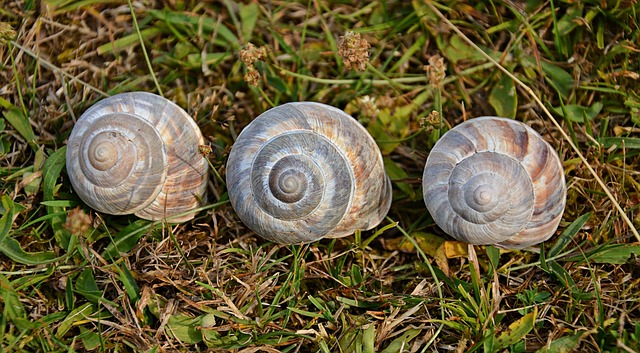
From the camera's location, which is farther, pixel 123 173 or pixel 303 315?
pixel 303 315

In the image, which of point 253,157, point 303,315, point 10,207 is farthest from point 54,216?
point 303,315

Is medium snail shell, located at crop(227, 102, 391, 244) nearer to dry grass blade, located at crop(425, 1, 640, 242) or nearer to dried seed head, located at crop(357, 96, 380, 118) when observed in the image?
dried seed head, located at crop(357, 96, 380, 118)

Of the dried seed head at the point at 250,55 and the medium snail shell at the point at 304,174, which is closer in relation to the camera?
the medium snail shell at the point at 304,174

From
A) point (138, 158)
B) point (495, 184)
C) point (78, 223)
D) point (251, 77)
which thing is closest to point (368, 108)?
point (251, 77)

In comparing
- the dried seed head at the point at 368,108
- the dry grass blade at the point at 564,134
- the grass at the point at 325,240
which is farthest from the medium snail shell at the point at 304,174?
the dry grass blade at the point at 564,134

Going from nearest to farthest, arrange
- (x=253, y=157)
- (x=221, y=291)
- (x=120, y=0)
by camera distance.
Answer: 1. (x=253, y=157)
2. (x=221, y=291)
3. (x=120, y=0)

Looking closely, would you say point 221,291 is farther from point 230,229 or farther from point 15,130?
point 15,130

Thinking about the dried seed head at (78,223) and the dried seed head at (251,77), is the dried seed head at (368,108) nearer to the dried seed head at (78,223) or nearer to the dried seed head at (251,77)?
the dried seed head at (251,77)
